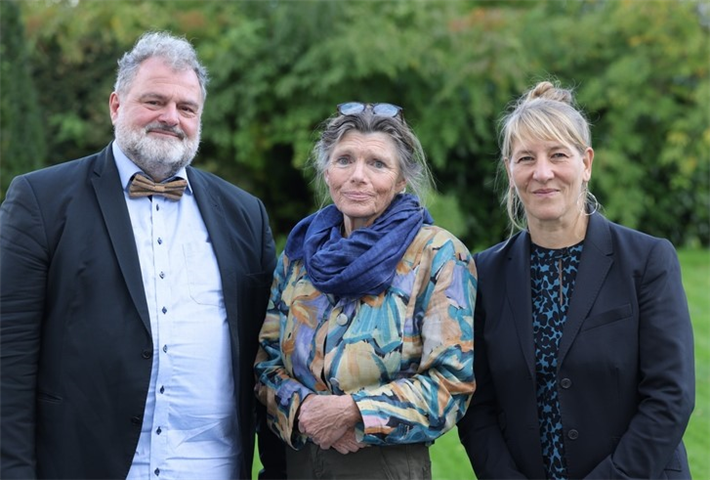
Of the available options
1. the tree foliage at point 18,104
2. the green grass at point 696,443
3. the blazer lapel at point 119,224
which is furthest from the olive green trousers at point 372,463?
the tree foliage at point 18,104

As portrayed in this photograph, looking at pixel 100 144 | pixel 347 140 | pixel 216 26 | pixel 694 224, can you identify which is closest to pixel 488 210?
pixel 694 224

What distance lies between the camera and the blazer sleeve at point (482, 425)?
290cm

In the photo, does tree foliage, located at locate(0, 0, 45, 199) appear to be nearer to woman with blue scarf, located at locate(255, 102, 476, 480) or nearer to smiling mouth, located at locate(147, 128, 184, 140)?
smiling mouth, located at locate(147, 128, 184, 140)

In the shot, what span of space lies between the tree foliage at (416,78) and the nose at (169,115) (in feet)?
17.6

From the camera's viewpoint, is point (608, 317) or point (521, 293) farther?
point (521, 293)

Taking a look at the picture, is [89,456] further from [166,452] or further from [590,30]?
[590,30]

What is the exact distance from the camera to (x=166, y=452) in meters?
2.86

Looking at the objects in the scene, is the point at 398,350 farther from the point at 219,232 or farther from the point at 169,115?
the point at 169,115

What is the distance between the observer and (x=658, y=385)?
2.68 metres

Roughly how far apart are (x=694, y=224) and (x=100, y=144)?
735 centimetres

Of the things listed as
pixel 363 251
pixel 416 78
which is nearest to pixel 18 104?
pixel 416 78

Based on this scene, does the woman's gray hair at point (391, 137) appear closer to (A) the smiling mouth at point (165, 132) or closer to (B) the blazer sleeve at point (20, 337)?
(A) the smiling mouth at point (165, 132)

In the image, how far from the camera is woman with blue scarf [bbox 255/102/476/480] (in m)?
2.74

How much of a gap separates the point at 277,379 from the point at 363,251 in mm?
546
